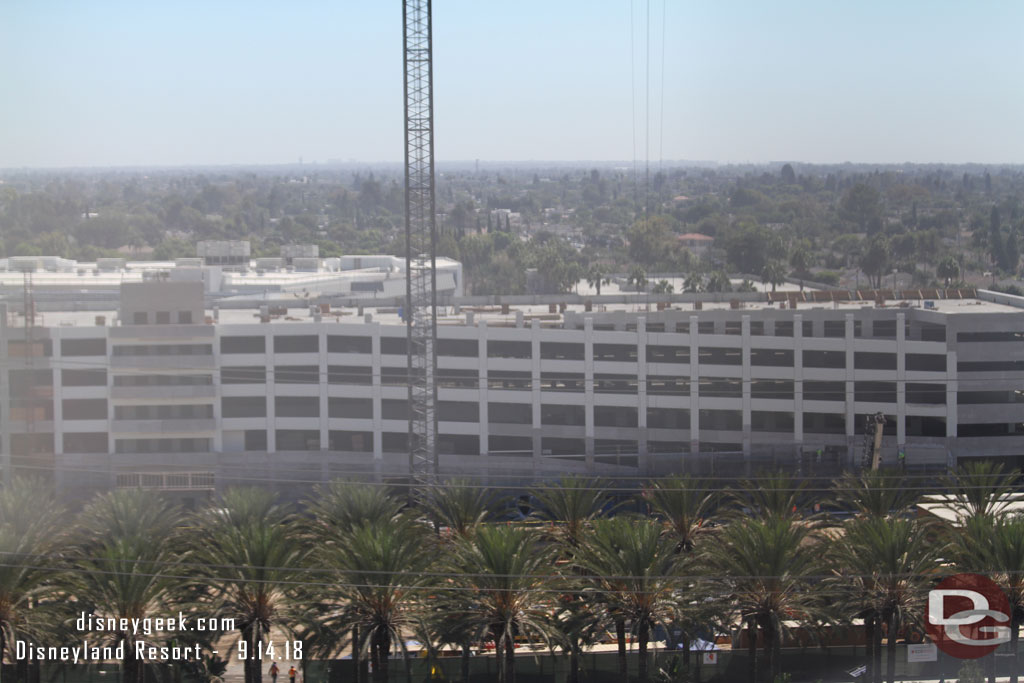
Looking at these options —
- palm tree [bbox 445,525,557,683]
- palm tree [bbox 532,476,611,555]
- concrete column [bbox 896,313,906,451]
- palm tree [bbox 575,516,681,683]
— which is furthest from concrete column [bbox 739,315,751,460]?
palm tree [bbox 445,525,557,683]

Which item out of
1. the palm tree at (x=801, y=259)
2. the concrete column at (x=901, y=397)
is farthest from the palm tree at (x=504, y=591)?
the palm tree at (x=801, y=259)

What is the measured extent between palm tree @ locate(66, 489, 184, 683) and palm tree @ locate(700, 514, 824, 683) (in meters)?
2.27

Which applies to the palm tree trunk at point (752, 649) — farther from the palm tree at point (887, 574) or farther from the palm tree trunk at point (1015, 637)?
the palm tree trunk at point (1015, 637)

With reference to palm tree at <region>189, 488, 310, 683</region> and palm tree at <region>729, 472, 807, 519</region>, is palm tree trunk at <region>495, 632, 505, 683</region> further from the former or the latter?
palm tree at <region>729, 472, 807, 519</region>

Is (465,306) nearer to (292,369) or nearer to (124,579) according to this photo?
(292,369)

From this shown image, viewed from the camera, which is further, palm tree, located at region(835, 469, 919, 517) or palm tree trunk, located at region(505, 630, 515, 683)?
palm tree, located at region(835, 469, 919, 517)

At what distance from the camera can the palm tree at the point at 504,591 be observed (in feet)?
13.8

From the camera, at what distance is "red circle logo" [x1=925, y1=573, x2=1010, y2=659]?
14.7 ft

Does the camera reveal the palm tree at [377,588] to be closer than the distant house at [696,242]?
Yes

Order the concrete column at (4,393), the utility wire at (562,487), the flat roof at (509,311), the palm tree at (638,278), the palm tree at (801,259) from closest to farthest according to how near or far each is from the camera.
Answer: the utility wire at (562,487) < the concrete column at (4,393) < the flat roof at (509,311) < the palm tree at (638,278) < the palm tree at (801,259)

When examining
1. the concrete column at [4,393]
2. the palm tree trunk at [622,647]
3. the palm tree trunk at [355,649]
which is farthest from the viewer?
the concrete column at [4,393]

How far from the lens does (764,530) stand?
4.46 m

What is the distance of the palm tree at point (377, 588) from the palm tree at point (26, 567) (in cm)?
112

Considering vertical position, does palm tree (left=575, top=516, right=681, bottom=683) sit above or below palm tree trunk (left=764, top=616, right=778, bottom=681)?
above
